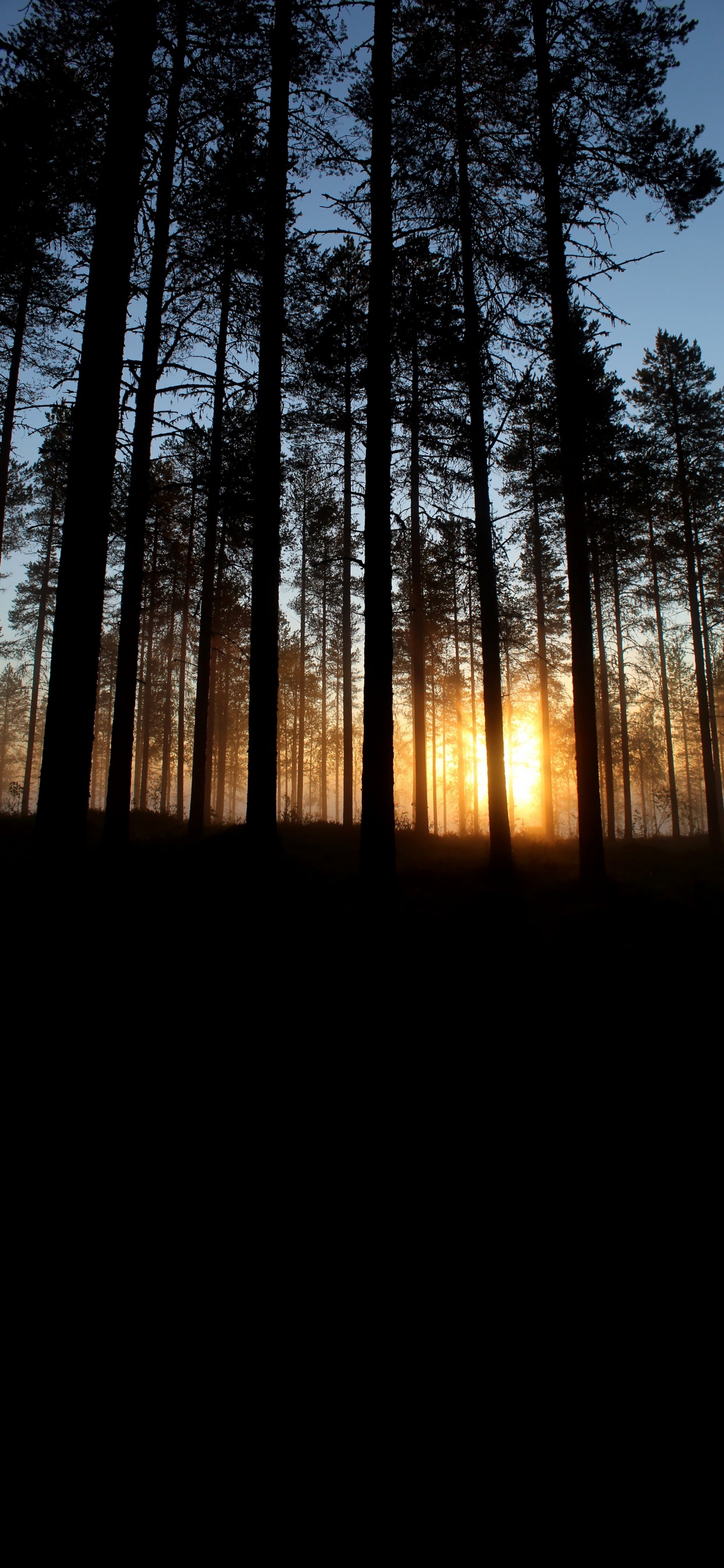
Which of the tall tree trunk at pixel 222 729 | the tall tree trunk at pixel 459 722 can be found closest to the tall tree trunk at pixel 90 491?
the tall tree trunk at pixel 459 722

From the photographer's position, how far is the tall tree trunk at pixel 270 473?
8.46 metres

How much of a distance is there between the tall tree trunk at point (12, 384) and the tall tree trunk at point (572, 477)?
40.6 feet

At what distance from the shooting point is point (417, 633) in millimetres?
17844

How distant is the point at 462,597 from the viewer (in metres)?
26.5

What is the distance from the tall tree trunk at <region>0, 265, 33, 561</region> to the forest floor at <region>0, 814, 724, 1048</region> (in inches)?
424

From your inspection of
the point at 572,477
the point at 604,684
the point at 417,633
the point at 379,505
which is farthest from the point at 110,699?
the point at 379,505

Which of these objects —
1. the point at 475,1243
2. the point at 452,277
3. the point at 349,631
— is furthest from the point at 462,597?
the point at 475,1243

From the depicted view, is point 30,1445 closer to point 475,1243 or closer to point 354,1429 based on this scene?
point 354,1429

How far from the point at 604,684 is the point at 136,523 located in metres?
21.5

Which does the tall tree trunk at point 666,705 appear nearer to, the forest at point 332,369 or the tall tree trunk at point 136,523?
the forest at point 332,369

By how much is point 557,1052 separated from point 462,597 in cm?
2415

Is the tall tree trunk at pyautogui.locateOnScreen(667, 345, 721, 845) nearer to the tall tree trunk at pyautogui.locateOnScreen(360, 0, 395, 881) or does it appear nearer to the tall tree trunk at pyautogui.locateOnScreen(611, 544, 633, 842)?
the tall tree trunk at pyautogui.locateOnScreen(611, 544, 633, 842)

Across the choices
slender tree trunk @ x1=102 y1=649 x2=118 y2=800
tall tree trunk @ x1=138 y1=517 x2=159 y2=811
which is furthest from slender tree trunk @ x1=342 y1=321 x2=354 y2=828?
→ tall tree trunk @ x1=138 y1=517 x2=159 y2=811

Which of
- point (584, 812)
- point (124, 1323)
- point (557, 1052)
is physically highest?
point (584, 812)
